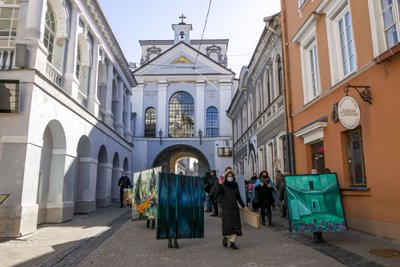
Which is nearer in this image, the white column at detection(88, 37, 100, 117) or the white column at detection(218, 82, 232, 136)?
the white column at detection(88, 37, 100, 117)

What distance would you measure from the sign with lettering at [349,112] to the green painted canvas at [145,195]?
530cm

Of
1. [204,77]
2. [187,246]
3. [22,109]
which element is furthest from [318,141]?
[204,77]

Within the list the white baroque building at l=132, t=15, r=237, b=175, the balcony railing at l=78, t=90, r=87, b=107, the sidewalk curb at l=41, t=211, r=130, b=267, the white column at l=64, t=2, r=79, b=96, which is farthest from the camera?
the white baroque building at l=132, t=15, r=237, b=175

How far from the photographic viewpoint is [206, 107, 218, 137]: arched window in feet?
111

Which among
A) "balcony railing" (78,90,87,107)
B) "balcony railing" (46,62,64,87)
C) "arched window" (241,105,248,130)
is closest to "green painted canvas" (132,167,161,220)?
"balcony railing" (46,62,64,87)

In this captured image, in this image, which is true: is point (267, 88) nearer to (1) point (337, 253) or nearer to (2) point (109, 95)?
(2) point (109, 95)

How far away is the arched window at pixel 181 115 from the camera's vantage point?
33750 millimetres

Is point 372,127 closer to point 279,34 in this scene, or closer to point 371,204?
point 371,204

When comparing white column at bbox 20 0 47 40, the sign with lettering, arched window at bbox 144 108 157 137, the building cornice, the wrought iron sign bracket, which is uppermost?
the building cornice

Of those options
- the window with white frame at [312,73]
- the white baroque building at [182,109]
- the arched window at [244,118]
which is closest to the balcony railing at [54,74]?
the window with white frame at [312,73]

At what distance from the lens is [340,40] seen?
10242 millimetres

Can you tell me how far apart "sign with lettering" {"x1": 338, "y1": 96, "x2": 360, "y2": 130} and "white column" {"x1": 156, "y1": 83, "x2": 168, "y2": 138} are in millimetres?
25508

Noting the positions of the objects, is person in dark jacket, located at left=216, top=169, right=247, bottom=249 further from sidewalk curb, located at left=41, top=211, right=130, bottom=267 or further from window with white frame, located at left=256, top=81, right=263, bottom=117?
window with white frame, located at left=256, top=81, right=263, bottom=117

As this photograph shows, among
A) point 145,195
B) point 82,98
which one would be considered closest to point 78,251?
point 145,195
